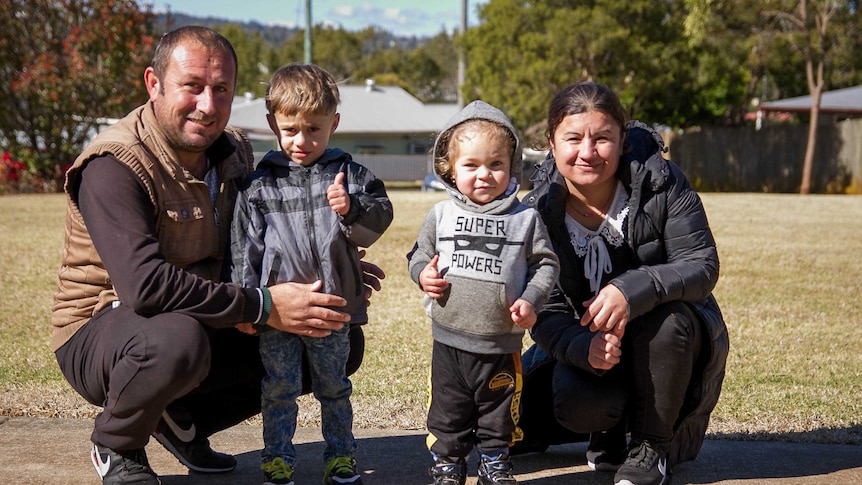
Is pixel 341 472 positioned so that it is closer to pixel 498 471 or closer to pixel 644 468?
pixel 498 471

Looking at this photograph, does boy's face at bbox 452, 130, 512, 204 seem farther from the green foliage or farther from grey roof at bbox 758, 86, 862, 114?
grey roof at bbox 758, 86, 862, 114

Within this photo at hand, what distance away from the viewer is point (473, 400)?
332cm

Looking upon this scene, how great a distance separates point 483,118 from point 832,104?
28.9m

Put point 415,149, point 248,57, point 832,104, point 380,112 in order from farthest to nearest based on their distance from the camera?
point 248,57 < point 415,149 < point 380,112 < point 832,104

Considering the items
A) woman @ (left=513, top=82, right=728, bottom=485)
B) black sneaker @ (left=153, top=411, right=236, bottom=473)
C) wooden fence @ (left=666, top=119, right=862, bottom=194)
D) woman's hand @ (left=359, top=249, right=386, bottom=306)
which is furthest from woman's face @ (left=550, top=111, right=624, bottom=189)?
wooden fence @ (left=666, top=119, right=862, bottom=194)

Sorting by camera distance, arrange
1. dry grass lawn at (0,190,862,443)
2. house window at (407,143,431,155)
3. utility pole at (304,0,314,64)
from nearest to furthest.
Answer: dry grass lawn at (0,190,862,443)
utility pole at (304,0,314,64)
house window at (407,143,431,155)

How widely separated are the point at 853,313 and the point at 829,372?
79.2 inches

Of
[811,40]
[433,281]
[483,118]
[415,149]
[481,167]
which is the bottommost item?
[415,149]

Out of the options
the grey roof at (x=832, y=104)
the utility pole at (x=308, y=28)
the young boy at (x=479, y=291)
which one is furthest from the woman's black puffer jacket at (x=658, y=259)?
the grey roof at (x=832, y=104)

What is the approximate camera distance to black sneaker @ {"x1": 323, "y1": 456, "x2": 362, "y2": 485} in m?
3.39

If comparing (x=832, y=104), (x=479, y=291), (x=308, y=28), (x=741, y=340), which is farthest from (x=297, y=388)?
(x=832, y=104)

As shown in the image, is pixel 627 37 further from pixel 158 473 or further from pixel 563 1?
pixel 158 473

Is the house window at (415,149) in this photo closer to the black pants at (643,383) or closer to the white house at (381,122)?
the white house at (381,122)

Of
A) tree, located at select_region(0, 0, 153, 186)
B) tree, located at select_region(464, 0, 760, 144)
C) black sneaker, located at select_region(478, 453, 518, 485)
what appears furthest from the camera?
tree, located at select_region(464, 0, 760, 144)
